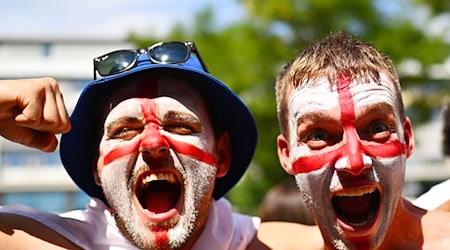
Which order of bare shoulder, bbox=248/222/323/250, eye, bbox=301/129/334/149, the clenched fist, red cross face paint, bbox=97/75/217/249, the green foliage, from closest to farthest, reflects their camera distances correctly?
the clenched fist < eye, bbox=301/129/334/149 < red cross face paint, bbox=97/75/217/249 < bare shoulder, bbox=248/222/323/250 < the green foliage

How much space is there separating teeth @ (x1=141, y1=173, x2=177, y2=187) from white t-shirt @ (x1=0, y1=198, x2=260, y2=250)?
27 centimetres

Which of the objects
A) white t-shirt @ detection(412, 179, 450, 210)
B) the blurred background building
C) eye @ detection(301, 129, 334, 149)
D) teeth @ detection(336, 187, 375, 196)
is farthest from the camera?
the blurred background building

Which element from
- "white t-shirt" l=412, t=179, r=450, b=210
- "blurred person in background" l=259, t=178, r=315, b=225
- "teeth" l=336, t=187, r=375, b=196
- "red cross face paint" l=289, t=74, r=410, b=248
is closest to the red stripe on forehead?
"red cross face paint" l=289, t=74, r=410, b=248

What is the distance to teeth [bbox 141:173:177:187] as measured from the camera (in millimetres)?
3037

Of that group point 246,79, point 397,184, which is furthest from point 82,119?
point 246,79

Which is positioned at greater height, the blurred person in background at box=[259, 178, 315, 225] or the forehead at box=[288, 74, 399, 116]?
the forehead at box=[288, 74, 399, 116]

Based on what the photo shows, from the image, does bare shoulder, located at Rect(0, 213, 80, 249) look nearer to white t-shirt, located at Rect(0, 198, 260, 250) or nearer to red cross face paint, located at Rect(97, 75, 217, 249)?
white t-shirt, located at Rect(0, 198, 260, 250)

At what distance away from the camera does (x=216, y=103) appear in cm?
335

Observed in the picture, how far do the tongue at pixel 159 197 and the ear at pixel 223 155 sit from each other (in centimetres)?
25

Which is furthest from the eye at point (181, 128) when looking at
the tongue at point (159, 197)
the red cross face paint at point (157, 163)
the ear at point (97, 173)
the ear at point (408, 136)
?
the ear at point (408, 136)

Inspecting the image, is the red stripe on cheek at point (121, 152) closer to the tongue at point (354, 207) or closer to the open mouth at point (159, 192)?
the open mouth at point (159, 192)

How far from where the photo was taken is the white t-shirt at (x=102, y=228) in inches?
122

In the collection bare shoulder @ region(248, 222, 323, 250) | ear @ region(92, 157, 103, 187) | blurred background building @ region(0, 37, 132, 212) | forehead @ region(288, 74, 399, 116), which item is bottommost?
blurred background building @ region(0, 37, 132, 212)

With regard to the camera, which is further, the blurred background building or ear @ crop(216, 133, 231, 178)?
the blurred background building
